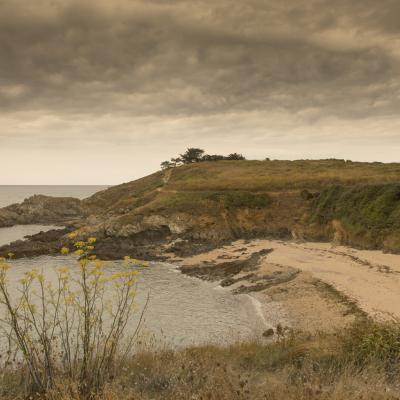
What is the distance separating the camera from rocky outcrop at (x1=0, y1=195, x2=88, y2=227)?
311 ft

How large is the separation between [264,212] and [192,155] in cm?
6525

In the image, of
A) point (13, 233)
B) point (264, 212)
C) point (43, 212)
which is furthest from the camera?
point (43, 212)

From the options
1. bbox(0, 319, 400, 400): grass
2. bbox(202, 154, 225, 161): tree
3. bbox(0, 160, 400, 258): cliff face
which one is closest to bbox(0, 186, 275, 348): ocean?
bbox(0, 319, 400, 400): grass

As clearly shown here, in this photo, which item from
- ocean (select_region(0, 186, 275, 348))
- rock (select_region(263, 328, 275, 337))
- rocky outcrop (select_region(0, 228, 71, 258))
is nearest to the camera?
rock (select_region(263, 328, 275, 337))

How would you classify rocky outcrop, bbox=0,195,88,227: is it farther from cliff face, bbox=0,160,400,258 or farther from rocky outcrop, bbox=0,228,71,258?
rocky outcrop, bbox=0,228,71,258

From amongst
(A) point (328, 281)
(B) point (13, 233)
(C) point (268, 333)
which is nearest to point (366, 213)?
(A) point (328, 281)

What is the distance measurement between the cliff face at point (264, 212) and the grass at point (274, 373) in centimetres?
2727

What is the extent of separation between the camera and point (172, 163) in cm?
12362

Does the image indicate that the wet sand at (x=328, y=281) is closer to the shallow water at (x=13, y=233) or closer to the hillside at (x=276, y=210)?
the hillside at (x=276, y=210)

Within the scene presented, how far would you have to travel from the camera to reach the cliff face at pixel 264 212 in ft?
140

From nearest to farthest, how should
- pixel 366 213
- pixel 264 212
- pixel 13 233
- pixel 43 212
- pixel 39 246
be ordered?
pixel 366 213 → pixel 39 246 → pixel 264 212 → pixel 13 233 → pixel 43 212

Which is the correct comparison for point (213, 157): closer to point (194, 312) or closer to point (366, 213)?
point (366, 213)

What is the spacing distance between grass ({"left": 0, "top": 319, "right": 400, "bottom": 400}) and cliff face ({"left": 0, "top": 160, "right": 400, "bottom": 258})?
27271 mm

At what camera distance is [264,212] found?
5784cm
